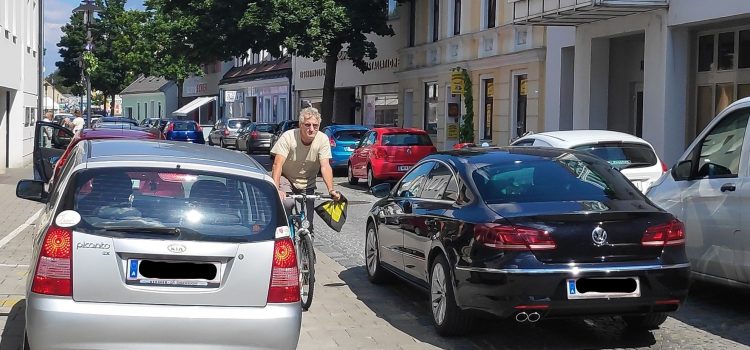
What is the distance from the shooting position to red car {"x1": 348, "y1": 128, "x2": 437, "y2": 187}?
2228cm

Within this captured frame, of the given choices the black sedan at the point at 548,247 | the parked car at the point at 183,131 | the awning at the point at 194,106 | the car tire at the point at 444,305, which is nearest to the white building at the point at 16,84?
the parked car at the point at 183,131

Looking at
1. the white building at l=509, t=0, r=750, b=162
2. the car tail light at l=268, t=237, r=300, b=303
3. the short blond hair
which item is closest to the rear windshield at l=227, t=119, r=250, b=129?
the white building at l=509, t=0, r=750, b=162

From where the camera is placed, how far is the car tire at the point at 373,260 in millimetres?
9422

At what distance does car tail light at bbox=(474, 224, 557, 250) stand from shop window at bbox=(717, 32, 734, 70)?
42.1 ft

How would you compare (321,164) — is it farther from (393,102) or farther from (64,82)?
(64,82)

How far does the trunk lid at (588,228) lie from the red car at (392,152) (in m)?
15.5

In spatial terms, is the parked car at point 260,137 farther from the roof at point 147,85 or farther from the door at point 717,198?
the roof at point 147,85

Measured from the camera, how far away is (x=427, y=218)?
25.1ft

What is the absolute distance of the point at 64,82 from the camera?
8788cm

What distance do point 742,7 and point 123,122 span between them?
18.1 metres

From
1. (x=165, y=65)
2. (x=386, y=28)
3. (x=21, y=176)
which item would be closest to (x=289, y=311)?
(x=21, y=176)

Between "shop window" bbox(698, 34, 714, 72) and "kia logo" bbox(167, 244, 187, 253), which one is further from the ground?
"shop window" bbox(698, 34, 714, 72)

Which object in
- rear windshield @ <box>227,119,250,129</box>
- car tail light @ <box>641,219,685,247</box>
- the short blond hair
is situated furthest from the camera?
rear windshield @ <box>227,119,250,129</box>

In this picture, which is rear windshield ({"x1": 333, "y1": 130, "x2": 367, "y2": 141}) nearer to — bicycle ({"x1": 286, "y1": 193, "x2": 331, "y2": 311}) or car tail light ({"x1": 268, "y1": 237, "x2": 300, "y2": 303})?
bicycle ({"x1": 286, "y1": 193, "x2": 331, "y2": 311})
